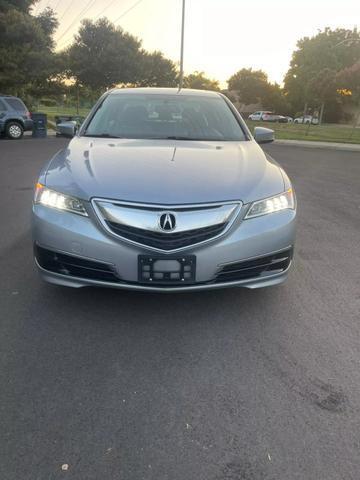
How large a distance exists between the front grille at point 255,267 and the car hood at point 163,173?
1.39 ft

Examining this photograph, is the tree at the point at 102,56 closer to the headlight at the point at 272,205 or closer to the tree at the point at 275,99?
the headlight at the point at 272,205

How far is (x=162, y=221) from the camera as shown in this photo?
285cm

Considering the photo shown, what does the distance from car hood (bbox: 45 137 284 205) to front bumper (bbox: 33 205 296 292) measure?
190 millimetres

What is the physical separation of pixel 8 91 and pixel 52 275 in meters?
24.9

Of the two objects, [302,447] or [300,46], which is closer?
[302,447]

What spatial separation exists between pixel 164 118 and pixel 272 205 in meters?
1.84

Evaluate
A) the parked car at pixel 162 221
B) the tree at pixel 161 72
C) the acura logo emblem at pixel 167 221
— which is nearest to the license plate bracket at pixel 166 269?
the parked car at pixel 162 221

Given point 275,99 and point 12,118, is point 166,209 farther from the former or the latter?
point 275,99

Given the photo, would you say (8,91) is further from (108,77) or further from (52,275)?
(52,275)

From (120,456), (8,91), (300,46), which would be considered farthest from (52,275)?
(300,46)

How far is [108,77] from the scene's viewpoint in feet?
108

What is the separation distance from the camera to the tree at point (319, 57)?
56.9m

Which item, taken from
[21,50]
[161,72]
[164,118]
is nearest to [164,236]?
[164,118]

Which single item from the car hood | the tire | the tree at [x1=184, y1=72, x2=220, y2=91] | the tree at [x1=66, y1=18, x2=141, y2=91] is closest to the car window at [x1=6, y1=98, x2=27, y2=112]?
the tire
